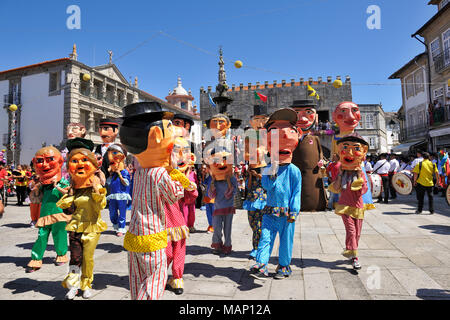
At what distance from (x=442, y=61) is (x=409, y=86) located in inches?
194

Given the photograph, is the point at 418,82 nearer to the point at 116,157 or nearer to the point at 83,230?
the point at 116,157

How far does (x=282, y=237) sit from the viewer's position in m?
3.15

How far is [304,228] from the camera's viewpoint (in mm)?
5551

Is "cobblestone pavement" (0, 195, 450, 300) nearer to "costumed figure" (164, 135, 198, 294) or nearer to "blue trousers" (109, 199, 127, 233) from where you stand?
"costumed figure" (164, 135, 198, 294)

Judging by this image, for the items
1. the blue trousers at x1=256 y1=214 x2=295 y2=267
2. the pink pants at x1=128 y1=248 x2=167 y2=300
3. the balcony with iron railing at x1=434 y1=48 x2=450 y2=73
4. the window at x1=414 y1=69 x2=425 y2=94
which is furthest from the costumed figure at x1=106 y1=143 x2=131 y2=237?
the window at x1=414 y1=69 x2=425 y2=94

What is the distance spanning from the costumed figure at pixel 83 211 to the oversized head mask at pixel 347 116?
3.48 m

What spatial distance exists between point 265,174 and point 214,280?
134 cm

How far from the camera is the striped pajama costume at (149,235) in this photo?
6.72ft

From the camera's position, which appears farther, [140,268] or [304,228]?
[304,228]

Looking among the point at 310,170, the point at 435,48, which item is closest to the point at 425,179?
the point at 310,170

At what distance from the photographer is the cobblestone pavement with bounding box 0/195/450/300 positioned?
8.91 ft
